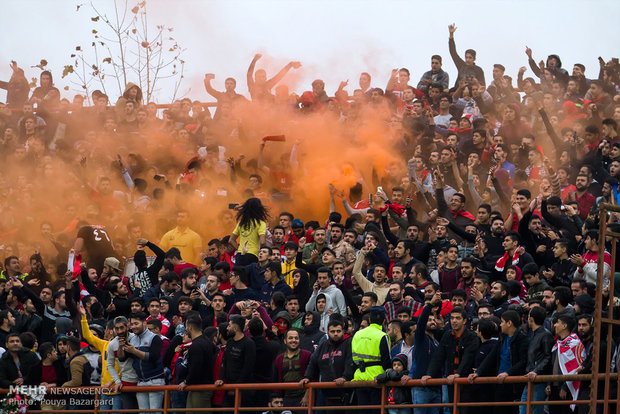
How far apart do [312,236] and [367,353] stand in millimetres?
4246

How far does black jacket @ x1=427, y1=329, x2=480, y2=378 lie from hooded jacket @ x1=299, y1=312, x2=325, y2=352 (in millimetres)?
1731

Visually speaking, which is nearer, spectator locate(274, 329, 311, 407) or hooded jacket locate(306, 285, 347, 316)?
spectator locate(274, 329, 311, 407)

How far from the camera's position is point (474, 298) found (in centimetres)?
1288

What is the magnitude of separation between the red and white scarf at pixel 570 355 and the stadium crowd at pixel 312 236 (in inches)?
0.6

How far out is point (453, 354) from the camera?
11516 millimetres

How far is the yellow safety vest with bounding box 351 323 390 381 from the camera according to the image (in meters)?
11.7

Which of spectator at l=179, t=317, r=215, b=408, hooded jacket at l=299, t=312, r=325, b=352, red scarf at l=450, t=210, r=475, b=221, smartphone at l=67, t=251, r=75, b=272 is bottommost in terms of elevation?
spectator at l=179, t=317, r=215, b=408

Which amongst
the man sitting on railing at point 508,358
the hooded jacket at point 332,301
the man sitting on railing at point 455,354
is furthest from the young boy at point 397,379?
the hooded jacket at point 332,301

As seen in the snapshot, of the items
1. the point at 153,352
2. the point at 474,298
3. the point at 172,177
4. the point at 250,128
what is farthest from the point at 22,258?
A: the point at 474,298

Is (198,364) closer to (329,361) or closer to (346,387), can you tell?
(329,361)

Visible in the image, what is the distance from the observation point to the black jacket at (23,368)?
44.6 ft

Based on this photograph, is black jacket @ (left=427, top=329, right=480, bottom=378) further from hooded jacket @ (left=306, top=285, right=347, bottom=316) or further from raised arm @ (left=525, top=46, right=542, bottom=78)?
raised arm @ (left=525, top=46, right=542, bottom=78)

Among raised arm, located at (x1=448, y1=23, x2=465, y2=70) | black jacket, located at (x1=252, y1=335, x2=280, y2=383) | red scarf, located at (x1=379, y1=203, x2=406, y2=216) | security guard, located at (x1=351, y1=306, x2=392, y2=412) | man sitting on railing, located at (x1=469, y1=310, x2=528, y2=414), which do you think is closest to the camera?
man sitting on railing, located at (x1=469, y1=310, x2=528, y2=414)

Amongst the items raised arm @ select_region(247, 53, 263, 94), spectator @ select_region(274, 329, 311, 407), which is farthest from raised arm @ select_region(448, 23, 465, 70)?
spectator @ select_region(274, 329, 311, 407)
